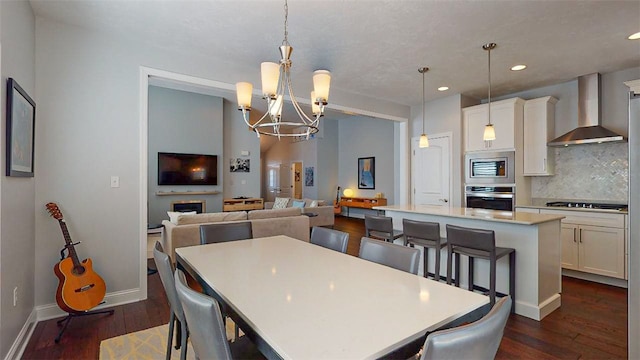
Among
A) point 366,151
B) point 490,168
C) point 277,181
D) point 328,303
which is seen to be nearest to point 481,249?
point 328,303

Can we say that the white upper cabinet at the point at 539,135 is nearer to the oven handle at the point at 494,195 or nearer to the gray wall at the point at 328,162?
the oven handle at the point at 494,195

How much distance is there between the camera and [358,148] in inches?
361

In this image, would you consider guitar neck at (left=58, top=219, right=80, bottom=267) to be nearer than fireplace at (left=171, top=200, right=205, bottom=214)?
Yes

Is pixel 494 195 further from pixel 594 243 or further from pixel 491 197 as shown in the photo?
pixel 594 243

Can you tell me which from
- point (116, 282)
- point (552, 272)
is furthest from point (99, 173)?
point (552, 272)

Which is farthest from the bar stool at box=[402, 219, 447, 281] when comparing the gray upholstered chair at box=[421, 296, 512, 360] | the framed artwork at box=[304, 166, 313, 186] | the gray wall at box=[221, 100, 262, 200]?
the framed artwork at box=[304, 166, 313, 186]

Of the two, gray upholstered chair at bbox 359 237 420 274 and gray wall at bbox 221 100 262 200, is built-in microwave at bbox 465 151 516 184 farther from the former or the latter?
gray wall at bbox 221 100 262 200

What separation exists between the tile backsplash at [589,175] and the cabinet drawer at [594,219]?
70 cm

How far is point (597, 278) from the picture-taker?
12.1ft

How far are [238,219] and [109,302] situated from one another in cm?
174

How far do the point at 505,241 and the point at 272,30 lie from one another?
299 centimetres

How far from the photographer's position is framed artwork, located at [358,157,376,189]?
8.67m

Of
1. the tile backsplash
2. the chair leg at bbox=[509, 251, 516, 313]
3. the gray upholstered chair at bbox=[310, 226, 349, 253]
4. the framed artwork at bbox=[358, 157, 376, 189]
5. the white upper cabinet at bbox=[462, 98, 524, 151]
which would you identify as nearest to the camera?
the gray upholstered chair at bbox=[310, 226, 349, 253]

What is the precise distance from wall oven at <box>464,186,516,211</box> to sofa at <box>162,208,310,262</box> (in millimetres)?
2744
